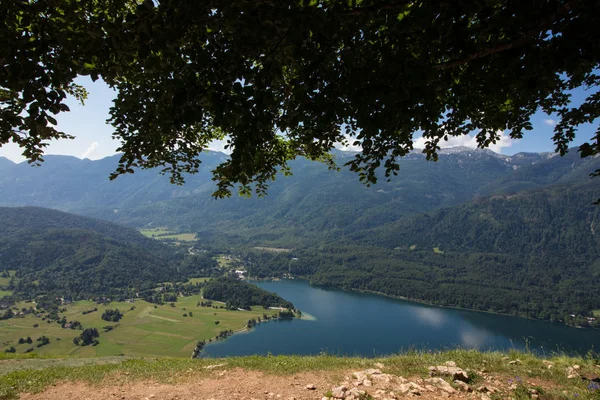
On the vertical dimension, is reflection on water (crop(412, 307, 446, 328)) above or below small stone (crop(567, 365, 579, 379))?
below

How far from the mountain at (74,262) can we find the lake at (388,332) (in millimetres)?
84874

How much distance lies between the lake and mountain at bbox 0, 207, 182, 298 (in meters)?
84.9

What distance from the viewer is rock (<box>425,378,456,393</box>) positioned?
20.8 ft

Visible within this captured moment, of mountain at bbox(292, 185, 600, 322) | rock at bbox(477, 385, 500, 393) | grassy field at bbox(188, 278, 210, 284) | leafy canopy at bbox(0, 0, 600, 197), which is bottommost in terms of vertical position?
grassy field at bbox(188, 278, 210, 284)

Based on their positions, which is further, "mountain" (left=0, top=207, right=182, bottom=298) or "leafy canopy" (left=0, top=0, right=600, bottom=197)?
"mountain" (left=0, top=207, right=182, bottom=298)

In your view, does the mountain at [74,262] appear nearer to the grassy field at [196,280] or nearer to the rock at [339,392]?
the grassy field at [196,280]

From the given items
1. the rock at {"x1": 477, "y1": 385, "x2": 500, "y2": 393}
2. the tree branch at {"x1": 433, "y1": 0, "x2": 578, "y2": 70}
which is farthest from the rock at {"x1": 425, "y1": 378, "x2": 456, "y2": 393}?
the tree branch at {"x1": 433, "y1": 0, "x2": 578, "y2": 70}

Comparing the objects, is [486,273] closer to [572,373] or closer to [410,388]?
[572,373]

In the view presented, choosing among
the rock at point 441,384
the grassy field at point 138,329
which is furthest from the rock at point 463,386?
the grassy field at point 138,329

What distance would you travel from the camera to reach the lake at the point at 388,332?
67.7 meters

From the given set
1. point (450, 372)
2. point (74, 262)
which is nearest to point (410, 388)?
point (450, 372)

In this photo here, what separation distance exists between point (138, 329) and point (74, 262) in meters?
107

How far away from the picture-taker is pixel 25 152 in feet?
17.5

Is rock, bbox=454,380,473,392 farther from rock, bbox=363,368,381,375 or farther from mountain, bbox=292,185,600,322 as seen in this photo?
mountain, bbox=292,185,600,322
